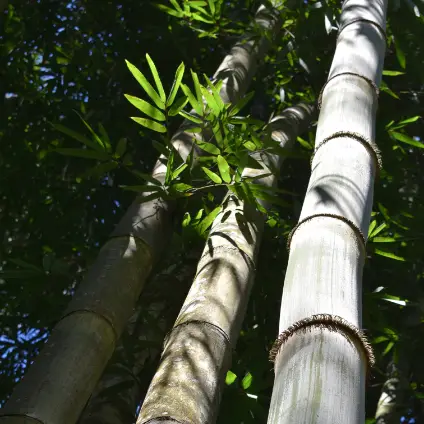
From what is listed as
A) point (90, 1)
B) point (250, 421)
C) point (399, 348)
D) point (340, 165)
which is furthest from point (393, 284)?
point (90, 1)

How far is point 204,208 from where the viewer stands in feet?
7.34

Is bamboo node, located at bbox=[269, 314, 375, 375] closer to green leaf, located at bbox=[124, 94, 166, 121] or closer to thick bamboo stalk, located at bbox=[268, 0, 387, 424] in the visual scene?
thick bamboo stalk, located at bbox=[268, 0, 387, 424]

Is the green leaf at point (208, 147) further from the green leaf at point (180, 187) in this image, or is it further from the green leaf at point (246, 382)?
the green leaf at point (246, 382)

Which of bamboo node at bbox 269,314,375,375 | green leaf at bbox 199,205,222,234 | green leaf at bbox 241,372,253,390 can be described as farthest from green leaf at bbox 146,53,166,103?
bamboo node at bbox 269,314,375,375

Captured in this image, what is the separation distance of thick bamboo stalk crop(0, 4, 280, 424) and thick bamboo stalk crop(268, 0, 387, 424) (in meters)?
0.55

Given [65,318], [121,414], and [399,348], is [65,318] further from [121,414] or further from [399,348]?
[399,348]

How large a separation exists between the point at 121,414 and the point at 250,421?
447mm

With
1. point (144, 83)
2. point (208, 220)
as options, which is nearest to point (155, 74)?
point (144, 83)

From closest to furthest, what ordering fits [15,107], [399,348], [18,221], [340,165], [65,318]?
[340,165] < [65,318] < [399,348] < [15,107] < [18,221]

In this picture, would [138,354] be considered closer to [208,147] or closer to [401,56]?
[208,147]

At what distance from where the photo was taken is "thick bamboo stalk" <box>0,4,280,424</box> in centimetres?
143

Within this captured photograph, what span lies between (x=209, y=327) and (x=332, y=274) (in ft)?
1.40

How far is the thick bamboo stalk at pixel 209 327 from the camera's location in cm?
129

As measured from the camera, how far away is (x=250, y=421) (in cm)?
210
